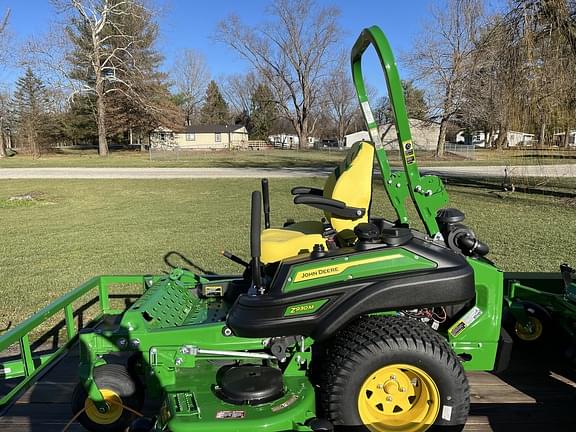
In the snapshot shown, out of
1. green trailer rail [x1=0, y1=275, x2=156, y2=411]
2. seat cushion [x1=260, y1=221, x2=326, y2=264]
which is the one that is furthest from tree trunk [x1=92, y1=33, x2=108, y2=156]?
seat cushion [x1=260, y1=221, x2=326, y2=264]

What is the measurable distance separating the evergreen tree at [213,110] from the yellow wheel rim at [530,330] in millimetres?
68456

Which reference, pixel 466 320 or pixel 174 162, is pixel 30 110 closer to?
pixel 174 162

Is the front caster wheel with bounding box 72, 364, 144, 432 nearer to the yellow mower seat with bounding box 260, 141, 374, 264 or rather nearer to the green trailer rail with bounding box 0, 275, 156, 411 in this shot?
the green trailer rail with bounding box 0, 275, 156, 411

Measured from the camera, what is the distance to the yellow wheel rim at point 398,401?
2.42 meters

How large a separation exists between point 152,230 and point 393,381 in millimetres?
7172

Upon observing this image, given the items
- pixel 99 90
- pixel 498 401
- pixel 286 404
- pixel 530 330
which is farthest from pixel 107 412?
pixel 99 90

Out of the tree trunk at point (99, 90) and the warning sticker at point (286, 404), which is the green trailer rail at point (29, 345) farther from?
the tree trunk at point (99, 90)

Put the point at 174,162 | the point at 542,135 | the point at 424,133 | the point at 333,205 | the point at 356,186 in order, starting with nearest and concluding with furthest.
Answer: the point at 333,205 → the point at 356,186 → the point at 542,135 → the point at 174,162 → the point at 424,133

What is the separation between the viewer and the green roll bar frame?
103 inches

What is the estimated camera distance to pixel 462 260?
2.51m

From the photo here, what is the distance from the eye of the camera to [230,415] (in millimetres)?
2209

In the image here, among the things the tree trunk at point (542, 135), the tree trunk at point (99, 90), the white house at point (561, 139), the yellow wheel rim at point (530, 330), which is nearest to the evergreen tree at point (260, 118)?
the tree trunk at point (99, 90)

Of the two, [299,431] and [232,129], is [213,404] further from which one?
[232,129]

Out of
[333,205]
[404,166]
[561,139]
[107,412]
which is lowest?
[107,412]
